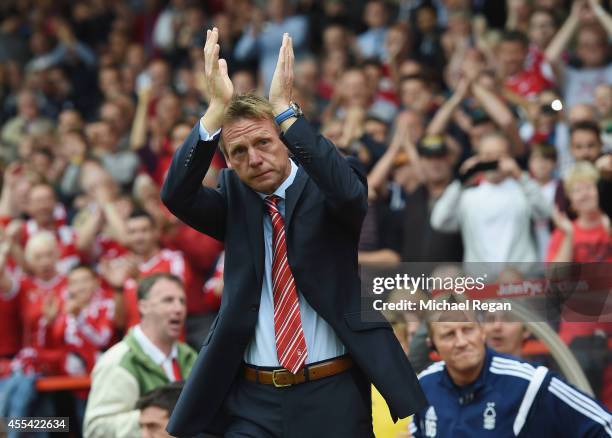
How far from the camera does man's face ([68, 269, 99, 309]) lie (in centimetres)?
877

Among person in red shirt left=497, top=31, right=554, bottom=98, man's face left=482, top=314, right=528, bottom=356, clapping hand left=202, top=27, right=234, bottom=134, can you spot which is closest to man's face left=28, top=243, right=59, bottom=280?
person in red shirt left=497, top=31, right=554, bottom=98

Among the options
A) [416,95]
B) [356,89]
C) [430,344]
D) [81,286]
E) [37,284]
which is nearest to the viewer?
[430,344]

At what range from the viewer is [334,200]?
4.36 metres

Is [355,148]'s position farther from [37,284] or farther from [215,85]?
[215,85]

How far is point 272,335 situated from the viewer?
4547 mm

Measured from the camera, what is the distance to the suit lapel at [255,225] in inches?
180

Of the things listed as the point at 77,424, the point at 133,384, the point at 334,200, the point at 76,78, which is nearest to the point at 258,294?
the point at 334,200

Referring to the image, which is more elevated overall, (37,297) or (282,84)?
(282,84)

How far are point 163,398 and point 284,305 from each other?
178 centimetres

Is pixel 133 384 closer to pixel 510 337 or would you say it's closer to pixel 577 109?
pixel 510 337

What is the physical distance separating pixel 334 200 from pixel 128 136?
8908 millimetres

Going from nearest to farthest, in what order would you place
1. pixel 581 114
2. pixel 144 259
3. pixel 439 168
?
pixel 581 114, pixel 439 168, pixel 144 259

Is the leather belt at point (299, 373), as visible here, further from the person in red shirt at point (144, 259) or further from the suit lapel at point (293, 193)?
the person in red shirt at point (144, 259)

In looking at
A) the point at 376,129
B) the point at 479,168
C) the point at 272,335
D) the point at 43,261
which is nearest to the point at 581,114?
the point at 479,168
